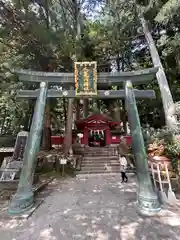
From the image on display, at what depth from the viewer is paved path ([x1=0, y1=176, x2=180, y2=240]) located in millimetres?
2920

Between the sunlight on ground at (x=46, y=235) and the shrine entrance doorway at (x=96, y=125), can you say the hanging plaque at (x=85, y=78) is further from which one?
the shrine entrance doorway at (x=96, y=125)

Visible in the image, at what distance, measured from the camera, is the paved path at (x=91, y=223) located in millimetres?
2920

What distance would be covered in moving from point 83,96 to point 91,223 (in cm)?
344

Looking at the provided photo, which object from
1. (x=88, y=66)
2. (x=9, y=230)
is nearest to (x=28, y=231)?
(x=9, y=230)

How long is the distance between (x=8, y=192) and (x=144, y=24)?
1144 centimetres

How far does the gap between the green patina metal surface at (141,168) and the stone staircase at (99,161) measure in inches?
172

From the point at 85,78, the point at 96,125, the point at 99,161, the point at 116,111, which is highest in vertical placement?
the point at 116,111

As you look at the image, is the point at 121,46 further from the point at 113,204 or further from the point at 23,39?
the point at 113,204

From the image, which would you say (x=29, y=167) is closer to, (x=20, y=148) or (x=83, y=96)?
(x=83, y=96)

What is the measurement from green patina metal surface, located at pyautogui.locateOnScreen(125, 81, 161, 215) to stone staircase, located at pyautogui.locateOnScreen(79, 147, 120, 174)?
14.4 ft

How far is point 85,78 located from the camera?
17.9ft

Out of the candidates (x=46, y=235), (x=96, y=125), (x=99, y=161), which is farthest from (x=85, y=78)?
(x=96, y=125)

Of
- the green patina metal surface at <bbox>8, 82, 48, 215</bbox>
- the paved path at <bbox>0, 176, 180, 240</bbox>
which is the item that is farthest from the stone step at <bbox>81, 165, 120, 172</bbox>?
the green patina metal surface at <bbox>8, 82, 48, 215</bbox>

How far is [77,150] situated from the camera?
10711 millimetres
